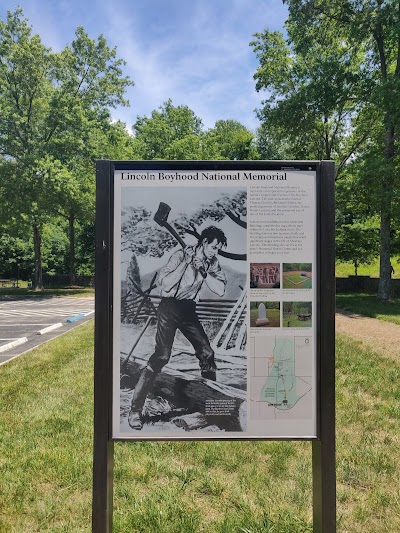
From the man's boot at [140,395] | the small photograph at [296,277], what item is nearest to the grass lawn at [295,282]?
the small photograph at [296,277]

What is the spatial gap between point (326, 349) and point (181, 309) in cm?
83

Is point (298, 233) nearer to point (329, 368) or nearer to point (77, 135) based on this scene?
point (329, 368)

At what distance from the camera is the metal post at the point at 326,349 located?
215 cm

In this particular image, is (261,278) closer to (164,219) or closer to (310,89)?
(164,219)

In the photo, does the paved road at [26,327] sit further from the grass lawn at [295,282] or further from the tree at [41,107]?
the tree at [41,107]

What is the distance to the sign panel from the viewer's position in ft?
7.00

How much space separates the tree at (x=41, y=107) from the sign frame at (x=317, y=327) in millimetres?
21473

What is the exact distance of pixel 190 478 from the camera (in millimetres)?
3061

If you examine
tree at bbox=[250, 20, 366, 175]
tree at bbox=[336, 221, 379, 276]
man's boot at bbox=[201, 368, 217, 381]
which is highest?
tree at bbox=[250, 20, 366, 175]

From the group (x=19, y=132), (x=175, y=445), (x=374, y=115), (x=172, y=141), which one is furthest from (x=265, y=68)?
(x=175, y=445)

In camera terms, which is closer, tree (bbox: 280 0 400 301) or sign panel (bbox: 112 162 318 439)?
sign panel (bbox: 112 162 318 439)

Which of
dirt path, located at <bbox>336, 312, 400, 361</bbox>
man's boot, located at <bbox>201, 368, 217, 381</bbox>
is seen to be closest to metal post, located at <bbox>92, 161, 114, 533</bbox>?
man's boot, located at <bbox>201, 368, 217, 381</bbox>

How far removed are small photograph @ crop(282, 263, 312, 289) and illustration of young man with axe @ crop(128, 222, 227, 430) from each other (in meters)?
0.34

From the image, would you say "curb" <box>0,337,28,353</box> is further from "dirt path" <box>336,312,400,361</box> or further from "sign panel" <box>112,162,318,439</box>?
"dirt path" <box>336,312,400,361</box>
